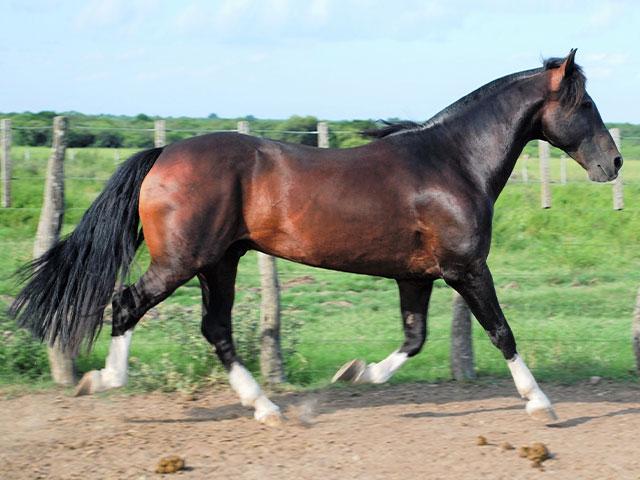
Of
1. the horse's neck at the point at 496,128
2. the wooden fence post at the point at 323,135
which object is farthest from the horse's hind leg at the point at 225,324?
the wooden fence post at the point at 323,135

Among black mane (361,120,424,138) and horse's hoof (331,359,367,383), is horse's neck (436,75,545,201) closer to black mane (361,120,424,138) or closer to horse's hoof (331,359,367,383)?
black mane (361,120,424,138)

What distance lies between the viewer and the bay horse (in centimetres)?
527

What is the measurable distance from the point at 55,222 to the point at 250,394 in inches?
83.5

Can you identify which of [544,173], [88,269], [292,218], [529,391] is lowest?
[529,391]

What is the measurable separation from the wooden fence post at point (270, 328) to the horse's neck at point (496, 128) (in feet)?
5.87

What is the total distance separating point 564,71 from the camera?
5.55 metres

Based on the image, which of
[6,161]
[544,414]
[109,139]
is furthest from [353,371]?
[109,139]

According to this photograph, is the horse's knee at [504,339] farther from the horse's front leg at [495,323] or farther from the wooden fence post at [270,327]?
the wooden fence post at [270,327]

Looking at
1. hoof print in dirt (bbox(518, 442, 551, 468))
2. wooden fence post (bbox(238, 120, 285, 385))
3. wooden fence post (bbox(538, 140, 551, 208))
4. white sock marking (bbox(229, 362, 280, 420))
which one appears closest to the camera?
hoof print in dirt (bbox(518, 442, 551, 468))

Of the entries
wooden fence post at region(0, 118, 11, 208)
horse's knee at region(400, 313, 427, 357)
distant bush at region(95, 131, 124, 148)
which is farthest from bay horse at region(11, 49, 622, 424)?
distant bush at region(95, 131, 124, 148)

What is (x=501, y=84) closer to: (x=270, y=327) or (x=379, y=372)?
(x=379, y=372)

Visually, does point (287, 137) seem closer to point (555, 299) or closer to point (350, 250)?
point (555, 299)

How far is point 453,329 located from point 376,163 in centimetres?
183

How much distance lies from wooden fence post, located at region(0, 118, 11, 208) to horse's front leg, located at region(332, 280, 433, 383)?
10.1m
